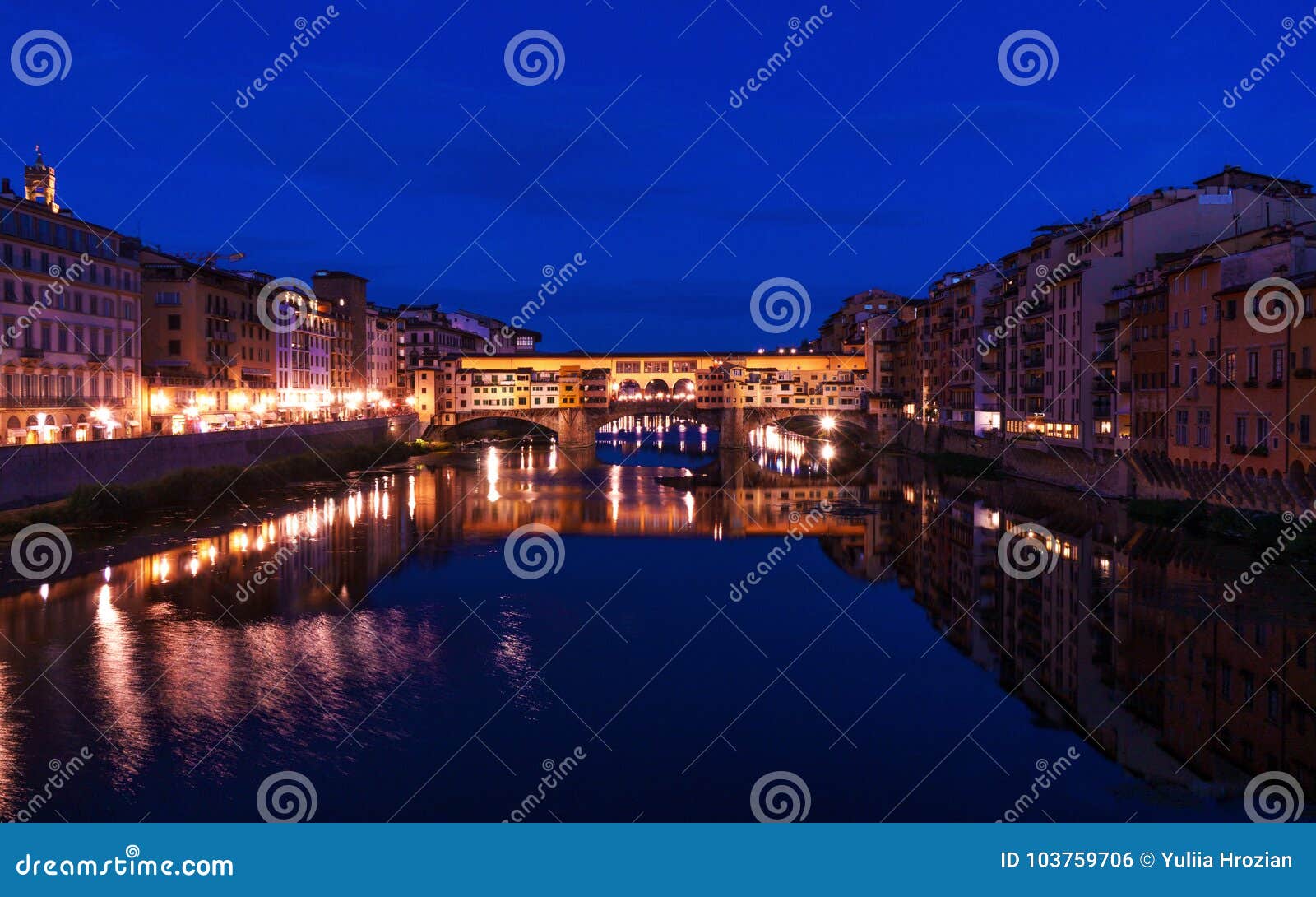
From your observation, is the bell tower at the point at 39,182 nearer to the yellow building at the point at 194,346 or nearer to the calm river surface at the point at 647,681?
the yellow building at the point at 194,346

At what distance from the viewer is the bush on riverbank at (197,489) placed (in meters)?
23.6

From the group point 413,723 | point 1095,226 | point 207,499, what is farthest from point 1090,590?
point 207,499

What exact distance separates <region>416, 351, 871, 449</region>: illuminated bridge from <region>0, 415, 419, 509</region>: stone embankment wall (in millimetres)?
20915

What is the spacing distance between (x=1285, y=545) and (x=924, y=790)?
12551 millimetres

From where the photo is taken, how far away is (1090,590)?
17.9m

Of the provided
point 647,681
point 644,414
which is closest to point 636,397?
point 644,414

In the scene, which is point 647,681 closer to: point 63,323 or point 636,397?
point 63,323

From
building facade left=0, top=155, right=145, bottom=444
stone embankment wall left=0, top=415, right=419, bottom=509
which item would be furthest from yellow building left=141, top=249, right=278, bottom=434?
stone embankment wall left=0, top=415, right=419, bottom=509

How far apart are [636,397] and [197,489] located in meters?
41.5

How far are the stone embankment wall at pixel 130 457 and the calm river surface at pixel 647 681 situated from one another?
3187 millimetres

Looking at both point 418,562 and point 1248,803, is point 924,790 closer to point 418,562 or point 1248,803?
point 1248,803

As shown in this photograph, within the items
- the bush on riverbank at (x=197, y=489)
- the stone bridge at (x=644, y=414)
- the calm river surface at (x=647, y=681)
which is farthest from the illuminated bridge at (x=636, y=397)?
the calm river surface at (x=647, y=681)

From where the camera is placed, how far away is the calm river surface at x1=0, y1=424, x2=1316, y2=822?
9.78 meters

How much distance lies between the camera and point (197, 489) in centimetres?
2898
